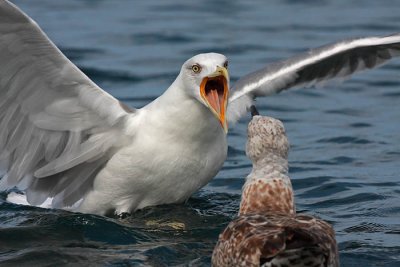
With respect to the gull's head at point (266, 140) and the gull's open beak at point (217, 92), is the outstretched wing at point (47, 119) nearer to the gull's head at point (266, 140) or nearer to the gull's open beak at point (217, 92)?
the gull's open beak at point (217, 92)

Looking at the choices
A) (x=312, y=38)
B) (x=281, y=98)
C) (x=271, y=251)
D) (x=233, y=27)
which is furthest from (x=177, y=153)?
(x=233, y=27)

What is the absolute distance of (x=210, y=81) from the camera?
9938 millimetres

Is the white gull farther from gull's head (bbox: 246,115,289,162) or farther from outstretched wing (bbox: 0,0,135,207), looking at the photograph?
gull's head (bbox: 246,115,289,162)

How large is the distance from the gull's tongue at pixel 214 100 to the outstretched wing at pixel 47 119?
0.83 m

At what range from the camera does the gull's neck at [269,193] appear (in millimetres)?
8789

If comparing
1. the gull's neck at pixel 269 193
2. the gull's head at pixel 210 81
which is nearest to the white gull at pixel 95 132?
the gull's head at pixel 210 81

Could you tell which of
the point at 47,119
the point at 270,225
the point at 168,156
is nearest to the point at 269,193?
the point at 270,225

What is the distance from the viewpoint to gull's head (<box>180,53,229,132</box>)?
379 inches

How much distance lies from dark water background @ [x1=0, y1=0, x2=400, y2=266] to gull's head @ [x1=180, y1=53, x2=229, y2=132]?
117cm

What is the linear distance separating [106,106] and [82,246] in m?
1.22

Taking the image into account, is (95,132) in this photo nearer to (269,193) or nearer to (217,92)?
(217,92)

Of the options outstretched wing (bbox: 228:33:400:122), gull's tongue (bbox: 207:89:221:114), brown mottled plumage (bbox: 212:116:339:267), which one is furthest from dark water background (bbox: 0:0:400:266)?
gull's tongue (bbox: 207:89:221:114)

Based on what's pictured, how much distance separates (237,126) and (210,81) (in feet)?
16.2

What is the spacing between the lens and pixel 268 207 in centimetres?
882
